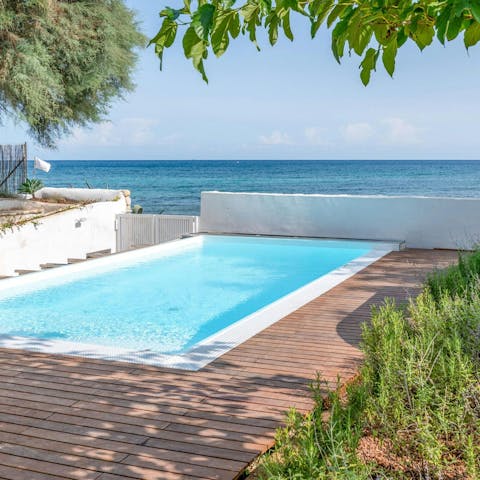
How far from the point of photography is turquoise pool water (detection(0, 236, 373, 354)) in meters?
6.87

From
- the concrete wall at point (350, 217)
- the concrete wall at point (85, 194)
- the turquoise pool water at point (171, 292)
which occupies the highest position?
the concrete wall at point (85, 194)

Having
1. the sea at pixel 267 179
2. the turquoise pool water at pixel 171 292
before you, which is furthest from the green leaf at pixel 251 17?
the sea at pixel 267 179

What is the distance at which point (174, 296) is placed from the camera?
872 cm

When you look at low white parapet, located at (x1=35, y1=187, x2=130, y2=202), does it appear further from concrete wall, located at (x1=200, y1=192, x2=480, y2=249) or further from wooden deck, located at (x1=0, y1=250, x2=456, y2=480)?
wooden deck, located at (x1=0, y1=250, x2=456, y2=480)

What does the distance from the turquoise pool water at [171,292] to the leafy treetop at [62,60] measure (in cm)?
427

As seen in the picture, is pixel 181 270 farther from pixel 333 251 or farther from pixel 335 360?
pixel 335 360

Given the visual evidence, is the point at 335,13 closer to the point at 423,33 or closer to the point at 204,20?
the point at 423,33

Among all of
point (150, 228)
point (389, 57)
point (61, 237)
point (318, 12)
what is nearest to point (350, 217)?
point (150, 228)

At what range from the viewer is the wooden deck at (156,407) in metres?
2.95

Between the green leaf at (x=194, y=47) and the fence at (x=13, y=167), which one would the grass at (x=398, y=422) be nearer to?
the green leaf at (x=194, y=47)

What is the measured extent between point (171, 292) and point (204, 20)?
25.8 feet

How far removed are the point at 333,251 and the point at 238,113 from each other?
40.9 metres

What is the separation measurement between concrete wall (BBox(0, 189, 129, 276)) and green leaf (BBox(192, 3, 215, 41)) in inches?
378

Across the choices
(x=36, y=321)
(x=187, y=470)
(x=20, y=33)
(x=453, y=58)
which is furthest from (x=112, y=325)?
(x=453, y=58)
